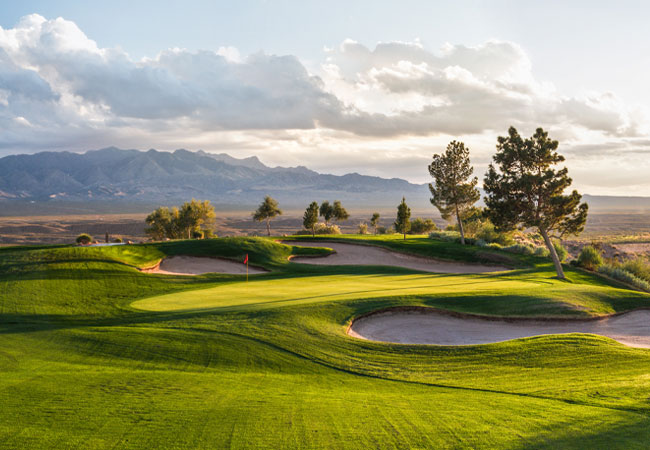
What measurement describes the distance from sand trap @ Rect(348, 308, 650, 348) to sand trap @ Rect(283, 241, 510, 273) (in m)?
15.7

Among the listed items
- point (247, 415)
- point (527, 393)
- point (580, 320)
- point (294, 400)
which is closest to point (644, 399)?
point (527, 393)

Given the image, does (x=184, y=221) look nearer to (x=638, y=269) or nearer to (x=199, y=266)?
(x=199, y=266)

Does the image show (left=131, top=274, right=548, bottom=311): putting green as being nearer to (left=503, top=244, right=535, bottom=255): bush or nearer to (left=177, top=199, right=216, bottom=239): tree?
(left=503, top=244, right=535, bottom=255): bush

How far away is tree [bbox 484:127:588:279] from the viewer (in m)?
28.1

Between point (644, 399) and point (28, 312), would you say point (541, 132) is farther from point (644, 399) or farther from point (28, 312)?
point (28, 312)

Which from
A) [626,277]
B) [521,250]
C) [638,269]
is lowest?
[626,277]

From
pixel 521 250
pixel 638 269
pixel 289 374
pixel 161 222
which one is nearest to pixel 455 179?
pixel 521 250

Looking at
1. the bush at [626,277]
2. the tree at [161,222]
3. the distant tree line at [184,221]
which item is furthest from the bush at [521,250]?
the tree at [161,222]

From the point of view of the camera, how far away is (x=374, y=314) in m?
15.7

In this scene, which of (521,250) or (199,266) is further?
(521,250)

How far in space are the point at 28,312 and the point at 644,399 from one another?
1862cm

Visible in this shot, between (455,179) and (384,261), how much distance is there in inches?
512

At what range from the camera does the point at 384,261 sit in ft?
115

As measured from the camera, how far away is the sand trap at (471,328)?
14.1m
